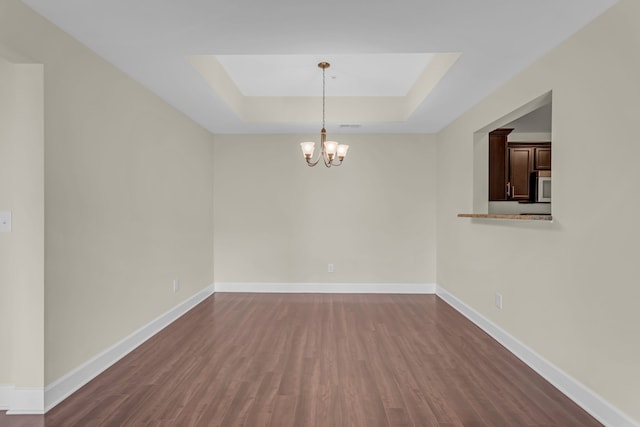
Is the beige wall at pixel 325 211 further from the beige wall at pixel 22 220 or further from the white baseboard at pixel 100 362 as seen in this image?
the beige wall at pixel 22 220

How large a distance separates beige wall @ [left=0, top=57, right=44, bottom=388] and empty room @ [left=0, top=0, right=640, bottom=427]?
13 millimetres

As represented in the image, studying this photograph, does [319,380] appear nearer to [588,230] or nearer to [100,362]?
[100,362]

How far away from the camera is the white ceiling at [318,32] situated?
2.06 meters

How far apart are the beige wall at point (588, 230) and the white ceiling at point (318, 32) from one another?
0.76 ft

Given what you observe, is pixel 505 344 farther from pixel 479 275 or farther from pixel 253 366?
pixel 253 366

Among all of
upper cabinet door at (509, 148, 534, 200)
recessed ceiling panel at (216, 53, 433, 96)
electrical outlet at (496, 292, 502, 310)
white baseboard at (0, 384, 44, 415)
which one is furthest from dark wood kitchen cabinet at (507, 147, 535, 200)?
white baseboard at (0, 384, 44, 415)

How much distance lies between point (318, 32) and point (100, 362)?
9.71 feet

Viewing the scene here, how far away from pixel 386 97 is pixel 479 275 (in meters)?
2.56

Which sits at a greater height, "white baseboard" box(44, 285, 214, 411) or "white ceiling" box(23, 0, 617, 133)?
"white ceiling" box(23, 0, 617, 133)

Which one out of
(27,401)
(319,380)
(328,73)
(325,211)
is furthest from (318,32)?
(325,211)

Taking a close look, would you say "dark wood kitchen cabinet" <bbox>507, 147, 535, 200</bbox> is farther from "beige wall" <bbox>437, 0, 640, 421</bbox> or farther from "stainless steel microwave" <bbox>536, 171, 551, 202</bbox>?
"beige wall" <bbox>437, 0, 640, 421</bbox>

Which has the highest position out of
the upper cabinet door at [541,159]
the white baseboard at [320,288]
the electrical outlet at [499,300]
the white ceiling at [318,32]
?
the white ceiling at [318,32]

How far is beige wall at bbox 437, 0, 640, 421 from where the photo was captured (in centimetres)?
197

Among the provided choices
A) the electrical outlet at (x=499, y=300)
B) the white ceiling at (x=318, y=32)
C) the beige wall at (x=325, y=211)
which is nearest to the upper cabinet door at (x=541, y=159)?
the beige wall at (x=325, y=211)
